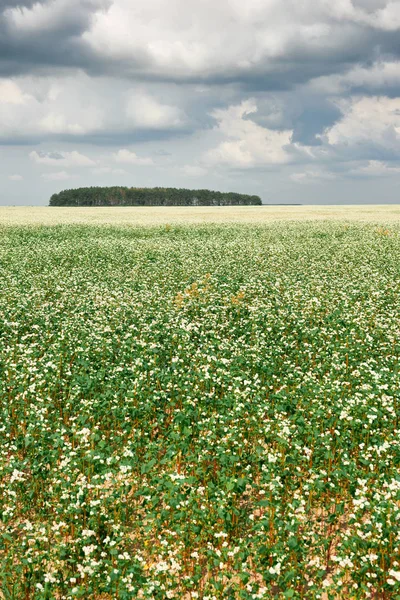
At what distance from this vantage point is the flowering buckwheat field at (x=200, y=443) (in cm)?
A: 585

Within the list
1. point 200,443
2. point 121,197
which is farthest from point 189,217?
point 121,197

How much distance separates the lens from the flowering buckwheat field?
5.85m

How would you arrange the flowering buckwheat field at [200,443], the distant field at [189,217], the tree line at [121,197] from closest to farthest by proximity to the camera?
the flowering buckwheat field at [200,443], the distant field at [189,217], the tree line at [121,197]

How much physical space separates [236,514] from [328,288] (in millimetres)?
15313

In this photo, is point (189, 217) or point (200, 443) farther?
point (189, 217)

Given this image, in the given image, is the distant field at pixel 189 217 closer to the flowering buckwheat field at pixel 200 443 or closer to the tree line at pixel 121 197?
the flowering buckwheat field at pixel 200 443

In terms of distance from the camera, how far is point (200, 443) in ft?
28.2

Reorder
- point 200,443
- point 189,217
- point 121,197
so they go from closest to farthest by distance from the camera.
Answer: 1. point 200,443
2. point 189,217
3. point 121,197

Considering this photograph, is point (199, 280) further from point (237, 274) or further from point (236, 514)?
point (236, 514)

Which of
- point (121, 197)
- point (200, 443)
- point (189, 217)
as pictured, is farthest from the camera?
point (121, 197)

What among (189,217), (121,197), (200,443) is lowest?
(200,443)

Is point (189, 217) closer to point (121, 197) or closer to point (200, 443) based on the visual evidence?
point (200, 443)

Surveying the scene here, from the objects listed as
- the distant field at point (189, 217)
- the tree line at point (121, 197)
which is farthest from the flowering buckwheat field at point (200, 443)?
the tree line at point (121, 197)

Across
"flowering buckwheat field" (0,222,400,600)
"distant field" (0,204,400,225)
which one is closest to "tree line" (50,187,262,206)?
"distant field" (0,204,400,225)
